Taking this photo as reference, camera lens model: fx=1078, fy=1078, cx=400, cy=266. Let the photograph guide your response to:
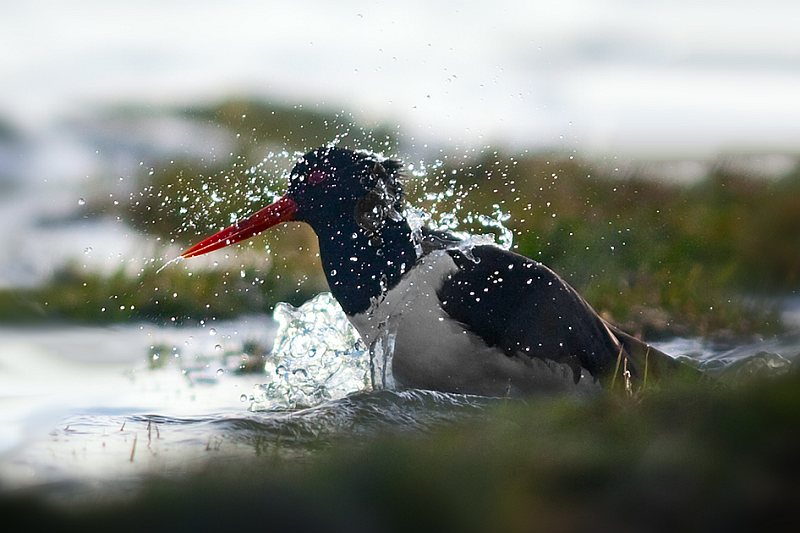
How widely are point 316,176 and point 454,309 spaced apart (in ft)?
2.83

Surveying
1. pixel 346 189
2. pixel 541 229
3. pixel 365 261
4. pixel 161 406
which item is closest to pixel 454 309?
pixel 365 261

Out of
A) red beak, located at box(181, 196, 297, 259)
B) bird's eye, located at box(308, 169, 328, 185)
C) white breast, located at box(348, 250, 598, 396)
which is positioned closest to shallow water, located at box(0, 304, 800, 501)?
white breast, located at box(348, 250, 598, 396)

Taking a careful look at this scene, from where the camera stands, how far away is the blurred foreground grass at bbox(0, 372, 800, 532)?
1.94m

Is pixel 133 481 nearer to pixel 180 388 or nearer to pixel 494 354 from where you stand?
pixel 494 354

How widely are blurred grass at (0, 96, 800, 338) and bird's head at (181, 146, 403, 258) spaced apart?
1.80m

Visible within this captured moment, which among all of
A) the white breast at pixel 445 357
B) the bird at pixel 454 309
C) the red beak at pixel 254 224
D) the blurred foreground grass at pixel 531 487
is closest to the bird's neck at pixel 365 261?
the bird at pixel 454 309

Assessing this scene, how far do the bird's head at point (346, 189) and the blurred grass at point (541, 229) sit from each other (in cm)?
180

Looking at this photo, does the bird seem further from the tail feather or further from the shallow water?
the shallow water

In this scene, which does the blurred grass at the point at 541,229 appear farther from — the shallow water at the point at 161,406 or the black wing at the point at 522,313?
the black wing at the point at 522,313

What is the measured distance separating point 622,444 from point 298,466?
747 mm

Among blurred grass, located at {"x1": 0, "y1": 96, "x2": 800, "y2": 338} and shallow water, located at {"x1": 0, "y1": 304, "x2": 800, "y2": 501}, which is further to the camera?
blurred grass, located at {"x1": 0, "y1": 96, "x2": 800, "y2": 338}

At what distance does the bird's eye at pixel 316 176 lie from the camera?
14.9 ft

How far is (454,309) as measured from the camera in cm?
420

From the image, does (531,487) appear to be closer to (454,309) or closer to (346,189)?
(454,309)
